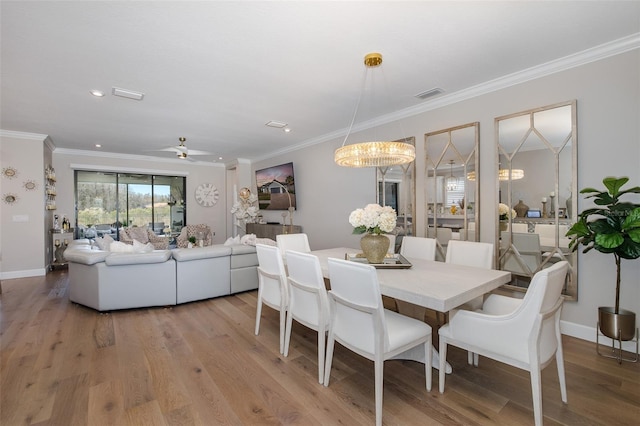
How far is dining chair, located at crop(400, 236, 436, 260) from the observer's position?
125 inches

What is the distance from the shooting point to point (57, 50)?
2.52 meters

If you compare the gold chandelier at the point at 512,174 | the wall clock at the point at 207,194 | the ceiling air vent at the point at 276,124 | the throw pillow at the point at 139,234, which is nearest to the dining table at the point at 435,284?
the gold chandelier at the point at 512,174

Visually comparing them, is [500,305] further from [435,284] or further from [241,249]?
[241,249]

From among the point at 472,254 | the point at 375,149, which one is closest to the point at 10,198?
the point at 375,149

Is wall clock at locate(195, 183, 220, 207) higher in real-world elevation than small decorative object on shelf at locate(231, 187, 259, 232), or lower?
higher

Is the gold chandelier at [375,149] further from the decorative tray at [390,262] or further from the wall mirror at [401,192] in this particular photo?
the wall mirror at [401,192]

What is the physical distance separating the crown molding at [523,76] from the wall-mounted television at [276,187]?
91.8 inches

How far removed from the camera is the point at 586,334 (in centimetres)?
276

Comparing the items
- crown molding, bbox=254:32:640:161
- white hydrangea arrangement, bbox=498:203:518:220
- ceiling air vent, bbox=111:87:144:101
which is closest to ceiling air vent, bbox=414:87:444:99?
crown molding, bbox=254:32:640:161

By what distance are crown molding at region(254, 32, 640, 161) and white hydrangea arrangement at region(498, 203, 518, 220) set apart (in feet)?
4.31

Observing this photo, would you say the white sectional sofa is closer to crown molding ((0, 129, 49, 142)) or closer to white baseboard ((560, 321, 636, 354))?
crown molding ((0, 129, 49, 142))

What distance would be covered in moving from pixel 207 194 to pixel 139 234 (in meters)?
2.25

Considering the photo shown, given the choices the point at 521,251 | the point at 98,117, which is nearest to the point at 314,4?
the point at 521,251

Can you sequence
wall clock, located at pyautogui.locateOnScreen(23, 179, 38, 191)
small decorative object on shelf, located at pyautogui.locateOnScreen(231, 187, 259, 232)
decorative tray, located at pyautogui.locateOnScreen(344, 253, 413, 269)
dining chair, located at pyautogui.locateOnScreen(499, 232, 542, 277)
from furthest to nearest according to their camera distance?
small decorative object on shelf, located at pyautogui.locateOnScreen(231, 187, 259, 232), wall clock, located at pyautogui.locateOnScreen(23, 179, 38, 191), dining chair, located at pyautogui.locateOnScreen(499, 232, 542, 277), decorative tray, located at pyautogui.locateOnScreen(344, 253, 413, 269)
